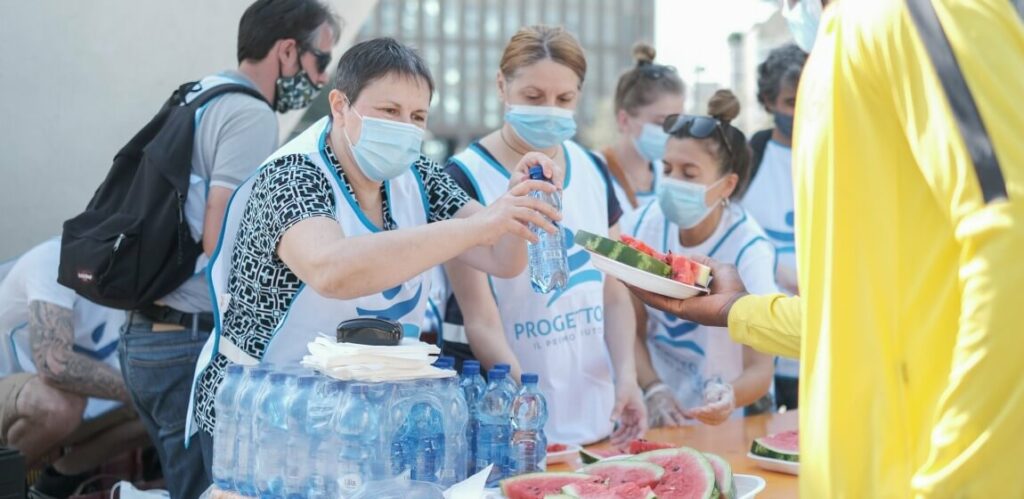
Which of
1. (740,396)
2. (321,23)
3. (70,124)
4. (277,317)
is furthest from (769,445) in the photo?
(70,124)

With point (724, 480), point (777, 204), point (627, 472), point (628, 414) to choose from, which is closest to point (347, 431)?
point (627, 472)

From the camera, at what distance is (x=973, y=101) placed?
1341mm

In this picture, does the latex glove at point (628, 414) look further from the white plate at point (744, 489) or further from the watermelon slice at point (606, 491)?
the watermelon slice at point (606, 491)

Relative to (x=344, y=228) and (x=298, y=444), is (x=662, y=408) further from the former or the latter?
(x=298, y=444)

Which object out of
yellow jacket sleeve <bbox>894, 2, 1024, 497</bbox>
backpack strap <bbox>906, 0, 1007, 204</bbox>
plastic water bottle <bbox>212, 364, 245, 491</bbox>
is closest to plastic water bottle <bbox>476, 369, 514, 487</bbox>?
plastic water bottle <bbox>212, 364, 245, 491</bbox>

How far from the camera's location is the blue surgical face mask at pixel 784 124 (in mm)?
5078

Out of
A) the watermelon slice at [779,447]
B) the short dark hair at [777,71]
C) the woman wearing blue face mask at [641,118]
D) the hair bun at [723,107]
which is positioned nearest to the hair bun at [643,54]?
the woman wearing blue face mask at [641,118]

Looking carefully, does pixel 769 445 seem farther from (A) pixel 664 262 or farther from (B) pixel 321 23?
(B) pixel 321 23

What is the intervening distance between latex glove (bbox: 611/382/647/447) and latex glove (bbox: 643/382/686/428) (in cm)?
23

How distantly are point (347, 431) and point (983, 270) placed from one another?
4.68 ft

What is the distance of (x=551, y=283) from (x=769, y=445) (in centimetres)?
86

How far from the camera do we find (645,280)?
8.18 ft

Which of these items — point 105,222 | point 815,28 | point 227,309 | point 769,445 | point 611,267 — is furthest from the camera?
point 105,222

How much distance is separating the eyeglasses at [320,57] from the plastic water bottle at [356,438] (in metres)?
1.75
